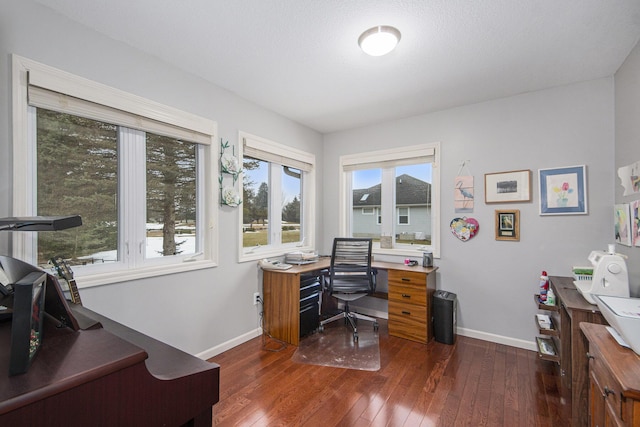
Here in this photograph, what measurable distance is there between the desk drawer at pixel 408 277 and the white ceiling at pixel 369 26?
1.84 m

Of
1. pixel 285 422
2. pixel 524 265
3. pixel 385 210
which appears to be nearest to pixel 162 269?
pixel 285 422

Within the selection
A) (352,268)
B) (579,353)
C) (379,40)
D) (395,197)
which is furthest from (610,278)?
(395,197)

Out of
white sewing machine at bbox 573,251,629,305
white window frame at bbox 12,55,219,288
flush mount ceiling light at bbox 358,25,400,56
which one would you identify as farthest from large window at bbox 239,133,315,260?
white sewing machine at bbox 573,251,629,305

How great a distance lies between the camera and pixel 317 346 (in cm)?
286

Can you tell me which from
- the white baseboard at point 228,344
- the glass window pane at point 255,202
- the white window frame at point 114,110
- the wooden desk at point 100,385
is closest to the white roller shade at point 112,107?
the white window frame at point 114,110

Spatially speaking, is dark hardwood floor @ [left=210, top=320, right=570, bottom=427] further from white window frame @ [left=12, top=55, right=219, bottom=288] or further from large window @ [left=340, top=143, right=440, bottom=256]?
large window @ [left=340, top=143, right=440, bottom=256]

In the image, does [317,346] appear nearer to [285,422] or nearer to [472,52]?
[285,422]

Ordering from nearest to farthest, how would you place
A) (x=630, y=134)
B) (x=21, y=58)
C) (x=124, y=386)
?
(x=124, y=386)
(x=21, y=58)
(x=630, y=134)

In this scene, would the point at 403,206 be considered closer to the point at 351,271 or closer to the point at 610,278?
the point at 351,271

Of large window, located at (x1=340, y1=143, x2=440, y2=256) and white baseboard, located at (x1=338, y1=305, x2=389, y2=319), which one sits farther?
white baseboard, located at (x1=338, y1=305, x2=389, y2=319)

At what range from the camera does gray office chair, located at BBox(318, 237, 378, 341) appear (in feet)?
10.2

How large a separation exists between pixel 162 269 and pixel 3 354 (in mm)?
1513

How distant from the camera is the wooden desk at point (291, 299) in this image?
2889 millimetres

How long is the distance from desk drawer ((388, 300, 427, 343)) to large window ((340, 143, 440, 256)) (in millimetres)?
697
